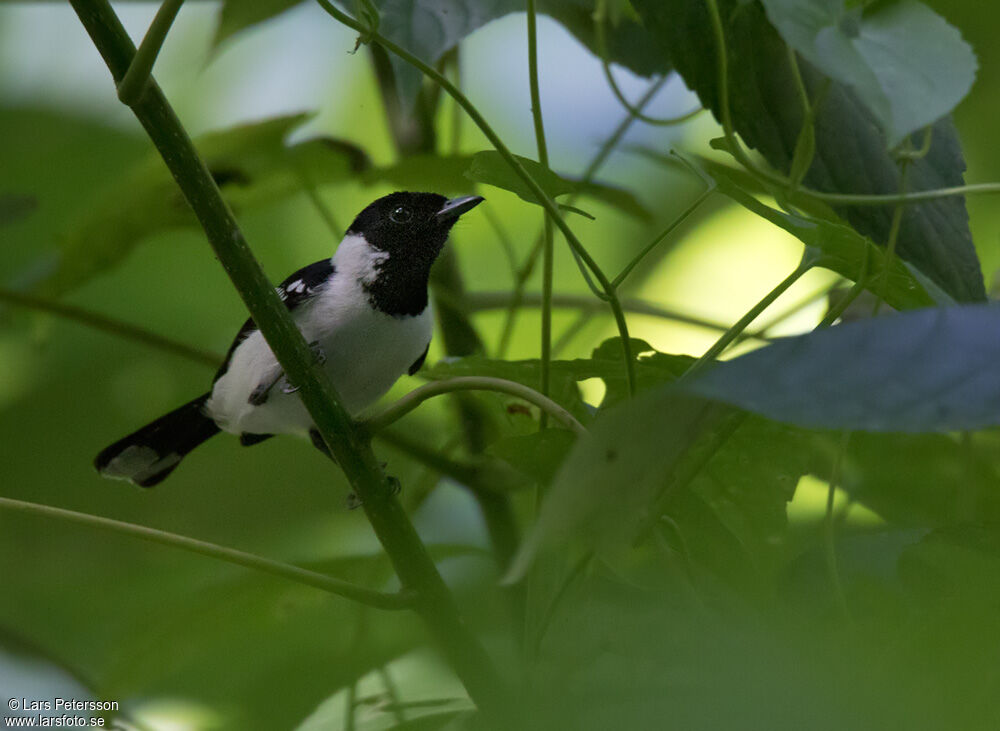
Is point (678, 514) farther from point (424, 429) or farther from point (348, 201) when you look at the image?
point (348, 201)

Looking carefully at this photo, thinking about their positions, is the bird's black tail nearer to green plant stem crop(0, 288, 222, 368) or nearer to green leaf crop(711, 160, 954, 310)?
green plant stem crop(0, 288, 222, 368)

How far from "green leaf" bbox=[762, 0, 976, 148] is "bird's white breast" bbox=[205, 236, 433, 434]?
4.50 ft

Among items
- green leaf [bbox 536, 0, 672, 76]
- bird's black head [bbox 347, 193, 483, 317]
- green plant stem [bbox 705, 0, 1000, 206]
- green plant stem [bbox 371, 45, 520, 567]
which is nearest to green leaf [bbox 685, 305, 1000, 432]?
green plant stem [bbox 705, 0, 1000, 206]

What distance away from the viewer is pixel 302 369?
1.07 metres

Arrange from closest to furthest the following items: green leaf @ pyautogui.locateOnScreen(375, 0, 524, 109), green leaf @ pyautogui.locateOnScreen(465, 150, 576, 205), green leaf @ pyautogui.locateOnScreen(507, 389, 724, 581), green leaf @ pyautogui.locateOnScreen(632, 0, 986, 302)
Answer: green leaf @ pyautogui.locateOnScreen(507, 389, 724, 581) → green leaf @ pyautogui.locateOnScreen(465, 150, 576, 205) → green leaf @ pyautogui.locateOnScreen(632, 0, 986, 302) → green leaf @ pyautogui.locateOnScreen(375, 0, 524, 109)

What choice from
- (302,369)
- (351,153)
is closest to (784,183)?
(302,369)

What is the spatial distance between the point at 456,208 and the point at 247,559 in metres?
1.26

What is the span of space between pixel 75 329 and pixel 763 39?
1932 millimetres

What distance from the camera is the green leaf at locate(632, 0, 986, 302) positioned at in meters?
1.21

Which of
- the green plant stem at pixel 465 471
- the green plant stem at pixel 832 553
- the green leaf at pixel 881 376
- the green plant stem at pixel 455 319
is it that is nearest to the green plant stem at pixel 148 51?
the green leaf at pixel 881 376

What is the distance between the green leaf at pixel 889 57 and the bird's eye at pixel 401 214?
5.01 feet

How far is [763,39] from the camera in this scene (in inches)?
50.1

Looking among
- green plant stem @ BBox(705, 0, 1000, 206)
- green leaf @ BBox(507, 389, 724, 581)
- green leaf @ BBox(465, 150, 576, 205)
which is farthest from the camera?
green leaf @ BBox(465, 150, 576, 205)

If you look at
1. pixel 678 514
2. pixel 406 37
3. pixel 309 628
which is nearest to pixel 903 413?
pixel 678 514
